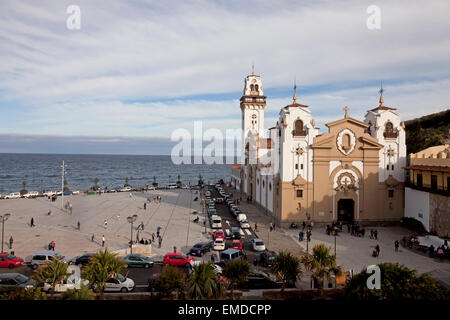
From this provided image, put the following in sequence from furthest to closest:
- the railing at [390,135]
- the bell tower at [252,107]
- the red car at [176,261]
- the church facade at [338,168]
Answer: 1. the bell tower at [252,107]
2. the railing at [390,135]
3. the church facade at [338,168]
4. the red car at [176,261]

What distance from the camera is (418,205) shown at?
41281mm

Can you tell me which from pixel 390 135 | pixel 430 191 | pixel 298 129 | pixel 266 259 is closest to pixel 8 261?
pixel 266 259

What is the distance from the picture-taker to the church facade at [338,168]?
1684 inches

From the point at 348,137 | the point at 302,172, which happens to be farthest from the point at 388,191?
the point at 302,172

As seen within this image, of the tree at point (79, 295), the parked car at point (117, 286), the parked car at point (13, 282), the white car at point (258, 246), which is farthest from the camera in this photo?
the white car at point (258, 246)

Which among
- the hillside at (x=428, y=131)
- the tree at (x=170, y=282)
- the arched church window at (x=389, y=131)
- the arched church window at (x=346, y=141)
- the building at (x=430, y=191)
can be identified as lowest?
the tree at (x=170, y=282)

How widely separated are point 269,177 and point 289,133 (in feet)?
31.4

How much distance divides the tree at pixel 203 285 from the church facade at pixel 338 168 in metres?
26.7

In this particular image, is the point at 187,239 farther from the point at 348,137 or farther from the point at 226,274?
the point at 348,137

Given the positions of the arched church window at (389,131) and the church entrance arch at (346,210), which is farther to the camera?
the arched church window at (389,131)

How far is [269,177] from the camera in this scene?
164 feet

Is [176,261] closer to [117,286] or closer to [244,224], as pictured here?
[117,286]

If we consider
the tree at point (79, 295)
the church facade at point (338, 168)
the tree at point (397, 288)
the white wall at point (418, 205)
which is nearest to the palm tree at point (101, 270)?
the tree at point (79, 295)

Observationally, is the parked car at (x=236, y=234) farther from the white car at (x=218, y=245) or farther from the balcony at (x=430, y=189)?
the balcony at (x=430, y=189)
